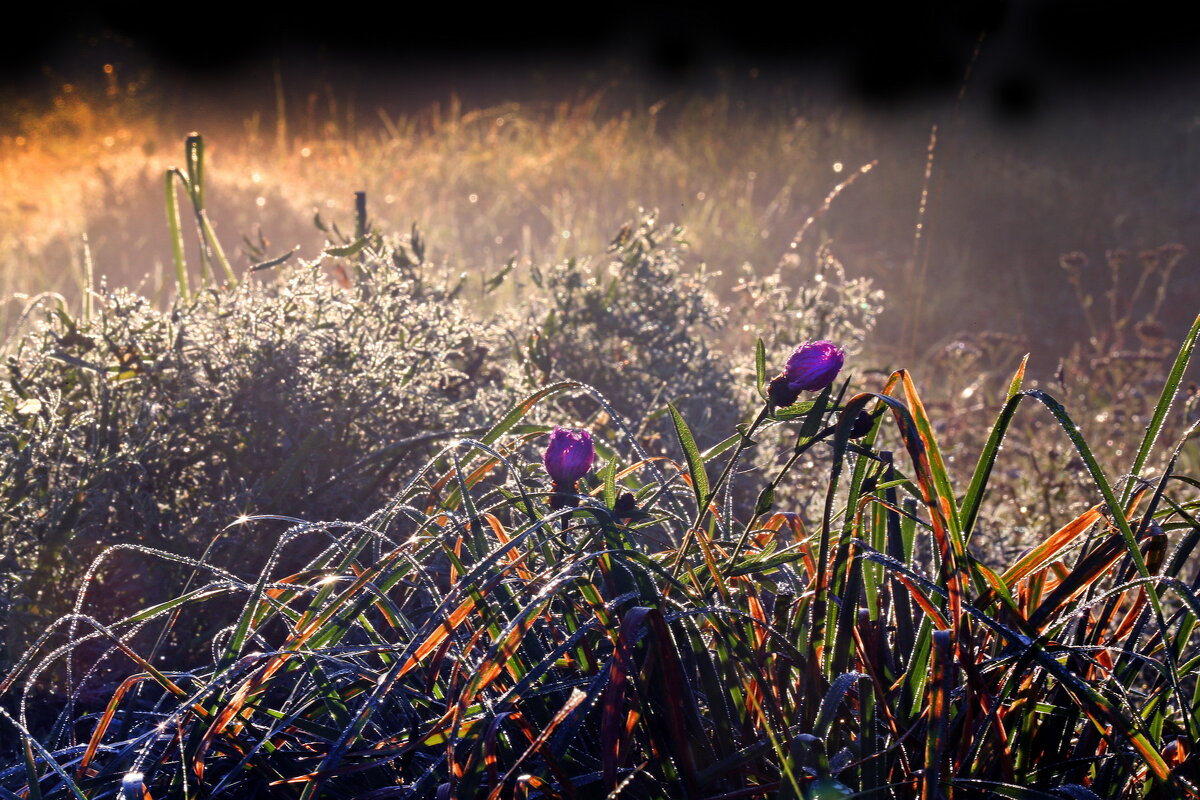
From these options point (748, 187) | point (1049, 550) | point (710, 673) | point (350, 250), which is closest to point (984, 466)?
point (1049, 550)

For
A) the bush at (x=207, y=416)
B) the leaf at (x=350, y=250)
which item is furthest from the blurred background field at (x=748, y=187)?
the bush at (x=207, y=416)

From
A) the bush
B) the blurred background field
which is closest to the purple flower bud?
the bush

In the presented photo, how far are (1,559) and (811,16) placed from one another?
11649 mm

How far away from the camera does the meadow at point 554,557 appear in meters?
1.04

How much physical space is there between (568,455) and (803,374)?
27 centimetres

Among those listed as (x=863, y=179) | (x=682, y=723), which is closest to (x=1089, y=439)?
(x=682, y=723)

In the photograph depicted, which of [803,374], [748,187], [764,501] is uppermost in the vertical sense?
[803,374]

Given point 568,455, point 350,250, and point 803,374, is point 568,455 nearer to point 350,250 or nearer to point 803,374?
point 803,374

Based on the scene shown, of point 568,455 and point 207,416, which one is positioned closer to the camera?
point 568,455

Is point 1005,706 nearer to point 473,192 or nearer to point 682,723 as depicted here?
point 682,723

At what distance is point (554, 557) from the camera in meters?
1.27

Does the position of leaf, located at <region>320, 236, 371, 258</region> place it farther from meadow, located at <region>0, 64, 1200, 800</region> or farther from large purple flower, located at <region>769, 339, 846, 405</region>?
large purple flower, located at <region>769, 339, 846, 405</region>

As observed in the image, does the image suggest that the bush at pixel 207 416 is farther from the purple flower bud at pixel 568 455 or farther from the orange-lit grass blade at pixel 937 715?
the orange-lit grass blade at pixel 937 715

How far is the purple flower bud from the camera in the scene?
1.14 metres
